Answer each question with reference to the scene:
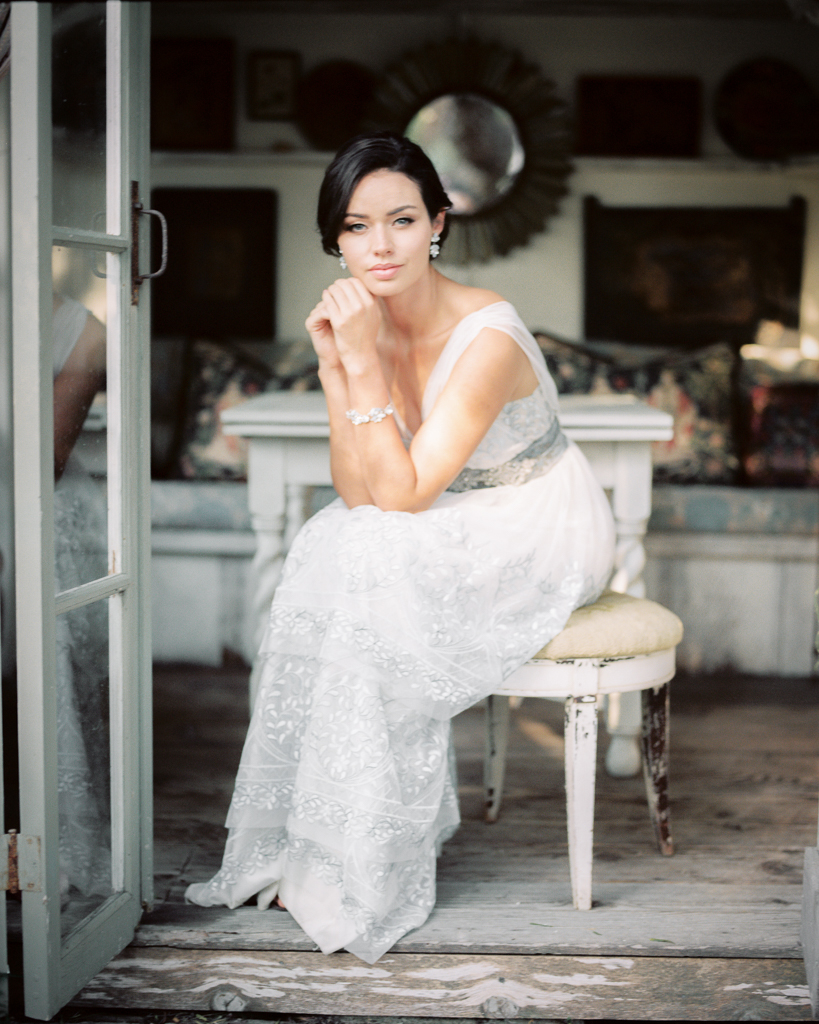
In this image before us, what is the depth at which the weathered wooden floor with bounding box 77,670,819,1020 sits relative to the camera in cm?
177

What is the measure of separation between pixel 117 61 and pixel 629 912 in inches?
70.1

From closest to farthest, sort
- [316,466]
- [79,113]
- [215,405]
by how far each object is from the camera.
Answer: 1. [79,113]
2. [316,466]
3. [215,405]

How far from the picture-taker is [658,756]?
7.26 ft

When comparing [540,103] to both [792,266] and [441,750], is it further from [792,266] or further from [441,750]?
[441,750]

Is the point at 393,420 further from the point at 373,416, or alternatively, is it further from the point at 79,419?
the point at 79,419

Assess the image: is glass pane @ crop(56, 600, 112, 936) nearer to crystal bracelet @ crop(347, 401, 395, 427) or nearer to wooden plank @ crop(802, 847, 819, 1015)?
crystal bracelet @ crop(347, 401, 395, 427)

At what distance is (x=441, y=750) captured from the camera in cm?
190

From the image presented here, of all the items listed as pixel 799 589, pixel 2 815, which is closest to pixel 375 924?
pixel 2 815

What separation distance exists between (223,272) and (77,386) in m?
2.99

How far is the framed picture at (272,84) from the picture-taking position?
4535 mm

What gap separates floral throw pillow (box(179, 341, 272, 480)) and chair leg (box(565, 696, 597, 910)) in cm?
223

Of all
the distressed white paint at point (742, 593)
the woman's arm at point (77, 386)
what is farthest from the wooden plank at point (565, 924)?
the distressed white paint at point (742, 593)

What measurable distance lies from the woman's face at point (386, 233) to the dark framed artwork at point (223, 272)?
2630 mm

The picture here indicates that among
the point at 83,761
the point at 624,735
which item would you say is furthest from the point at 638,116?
the point at 83,761
